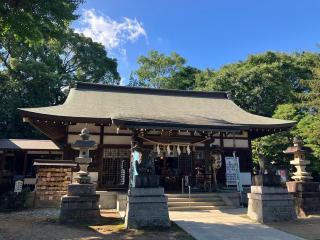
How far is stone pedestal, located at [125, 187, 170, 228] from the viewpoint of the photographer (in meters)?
9.08

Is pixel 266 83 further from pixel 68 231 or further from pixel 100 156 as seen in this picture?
pixel 68 231

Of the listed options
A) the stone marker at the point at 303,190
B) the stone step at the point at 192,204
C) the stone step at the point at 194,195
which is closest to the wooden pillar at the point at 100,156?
the stone step at the point at 194,195

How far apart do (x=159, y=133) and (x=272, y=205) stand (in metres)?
6.93

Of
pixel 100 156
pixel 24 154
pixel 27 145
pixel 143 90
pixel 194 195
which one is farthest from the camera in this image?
pixel 143 90

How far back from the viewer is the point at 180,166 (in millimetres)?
16719

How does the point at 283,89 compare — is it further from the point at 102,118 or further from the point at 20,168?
the point at 20,168

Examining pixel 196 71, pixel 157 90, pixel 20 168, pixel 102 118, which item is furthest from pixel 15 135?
pixel 196 71

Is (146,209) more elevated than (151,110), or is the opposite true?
(151,110)

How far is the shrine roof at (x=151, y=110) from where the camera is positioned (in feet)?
46.2

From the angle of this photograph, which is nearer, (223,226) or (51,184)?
(223,226)

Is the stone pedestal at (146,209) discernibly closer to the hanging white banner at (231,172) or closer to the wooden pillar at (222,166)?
the hanging white banner at (231,172)


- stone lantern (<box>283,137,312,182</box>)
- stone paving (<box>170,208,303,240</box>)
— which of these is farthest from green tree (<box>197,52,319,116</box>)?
stone paving (<box>170,208,303,240</box>)

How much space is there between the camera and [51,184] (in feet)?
43.0

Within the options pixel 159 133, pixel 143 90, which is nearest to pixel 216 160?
pixel 159 133
